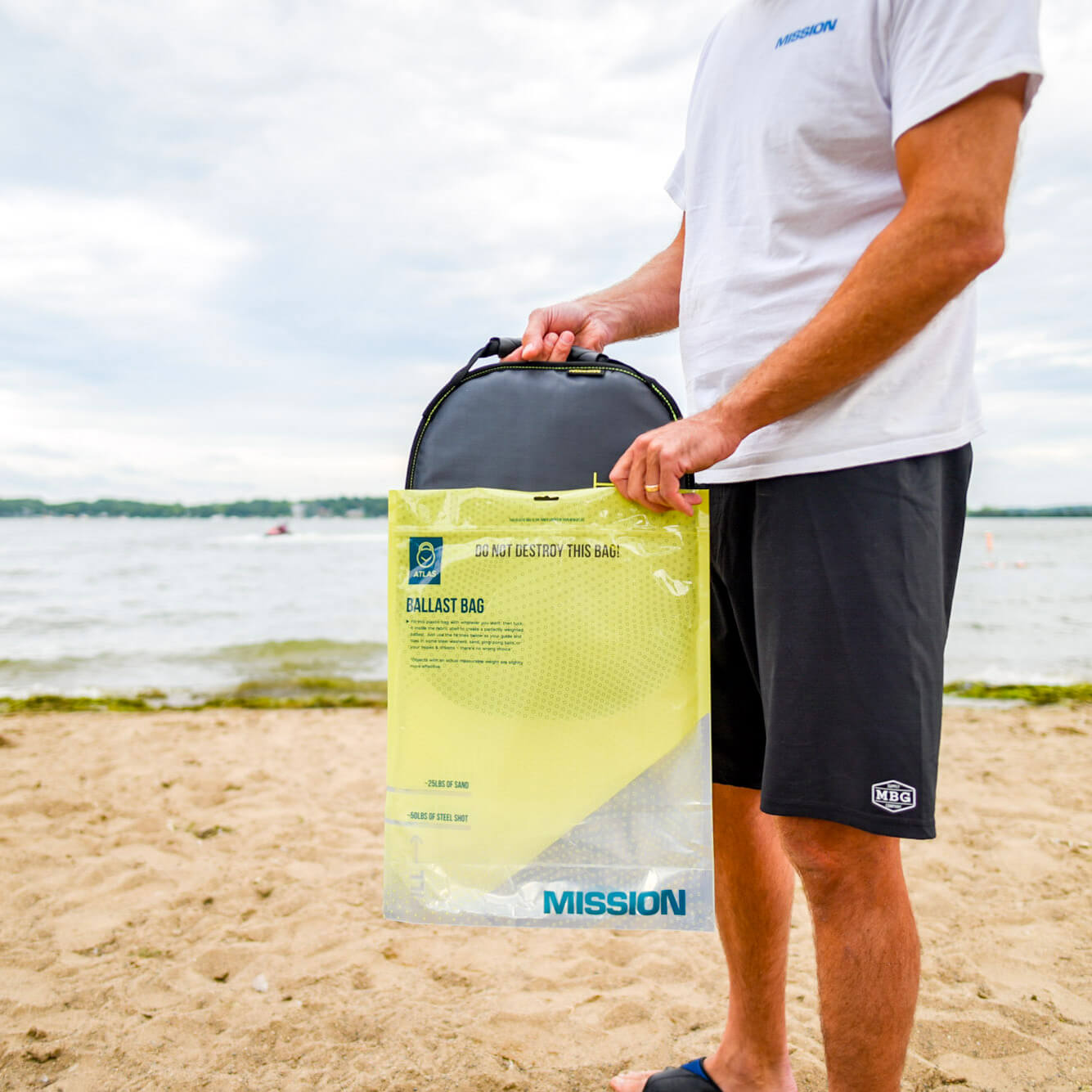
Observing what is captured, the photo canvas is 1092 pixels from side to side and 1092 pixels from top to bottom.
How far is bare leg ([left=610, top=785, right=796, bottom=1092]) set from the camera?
1650 millimetres

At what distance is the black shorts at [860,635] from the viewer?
48.1 inches

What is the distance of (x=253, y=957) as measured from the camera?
98.1 inches

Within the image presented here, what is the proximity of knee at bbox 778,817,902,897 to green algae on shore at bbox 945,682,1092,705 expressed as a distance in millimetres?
6055

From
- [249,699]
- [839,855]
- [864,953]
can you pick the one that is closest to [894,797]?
[839,855]

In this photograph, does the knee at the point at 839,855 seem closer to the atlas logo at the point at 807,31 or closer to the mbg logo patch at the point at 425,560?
the mbg logo patch at the point at 425,560

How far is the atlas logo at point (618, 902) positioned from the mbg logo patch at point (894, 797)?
0.35 m

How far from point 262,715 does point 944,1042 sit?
16.3ft

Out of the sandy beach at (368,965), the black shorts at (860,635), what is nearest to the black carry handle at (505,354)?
the black shorts at (860,635)

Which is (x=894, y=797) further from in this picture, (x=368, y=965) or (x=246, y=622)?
(x=246, y=622)

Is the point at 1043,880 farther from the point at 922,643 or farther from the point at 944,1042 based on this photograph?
the point at 922,643

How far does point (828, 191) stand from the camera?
1.32m

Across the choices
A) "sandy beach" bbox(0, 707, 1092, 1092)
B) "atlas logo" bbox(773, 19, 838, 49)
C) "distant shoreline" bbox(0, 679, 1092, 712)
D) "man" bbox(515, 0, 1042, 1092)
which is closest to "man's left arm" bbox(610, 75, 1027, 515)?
"man" bbox(515, 0, 1042, 1092)

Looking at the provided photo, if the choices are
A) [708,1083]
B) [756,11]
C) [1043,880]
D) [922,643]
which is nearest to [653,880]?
[922,643]

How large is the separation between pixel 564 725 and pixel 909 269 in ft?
2.74
